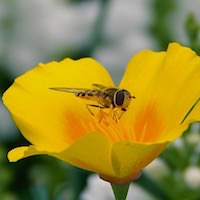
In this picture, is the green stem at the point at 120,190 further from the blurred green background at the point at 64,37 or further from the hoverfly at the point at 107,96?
the blurred green background at the point at 64,37

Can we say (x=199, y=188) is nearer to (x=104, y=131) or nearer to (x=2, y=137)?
(x=104, y=131)

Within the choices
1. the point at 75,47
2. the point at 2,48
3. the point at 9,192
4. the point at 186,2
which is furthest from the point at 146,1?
the point at 9,192

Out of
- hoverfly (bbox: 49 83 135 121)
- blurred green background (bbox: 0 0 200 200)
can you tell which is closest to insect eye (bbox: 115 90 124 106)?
hoverfly (bbox: 49 83 135 121)

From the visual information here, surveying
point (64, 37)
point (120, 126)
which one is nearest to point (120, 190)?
point (120, 126)

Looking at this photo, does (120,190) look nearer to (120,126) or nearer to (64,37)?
(120,126)

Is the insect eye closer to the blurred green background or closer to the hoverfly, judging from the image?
the hoverfly
